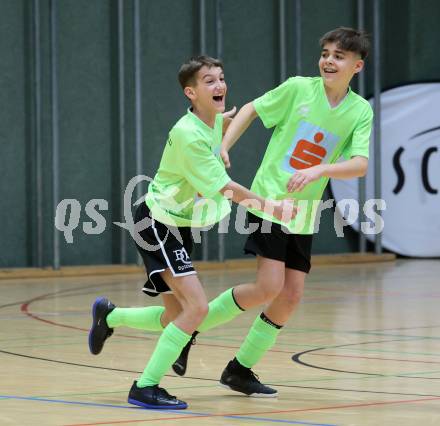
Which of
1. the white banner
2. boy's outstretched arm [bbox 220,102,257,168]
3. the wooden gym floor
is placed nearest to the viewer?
the wooden gym floor

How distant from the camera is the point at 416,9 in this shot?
16.1 metres

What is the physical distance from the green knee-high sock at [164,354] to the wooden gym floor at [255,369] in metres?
0.14

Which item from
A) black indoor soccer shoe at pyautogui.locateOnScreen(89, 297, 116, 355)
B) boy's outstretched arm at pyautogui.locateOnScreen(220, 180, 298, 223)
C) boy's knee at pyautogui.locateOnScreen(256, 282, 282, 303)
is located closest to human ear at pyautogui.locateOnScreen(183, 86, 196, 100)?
boy's outstretched arm at pyautogui.locateOnScreen(220, 180, 298, 223)

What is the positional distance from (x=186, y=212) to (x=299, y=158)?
2.09 feet

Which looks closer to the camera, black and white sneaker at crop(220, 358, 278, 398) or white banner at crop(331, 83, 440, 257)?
black and white sneaker at crop(220, 358, 278, 398)

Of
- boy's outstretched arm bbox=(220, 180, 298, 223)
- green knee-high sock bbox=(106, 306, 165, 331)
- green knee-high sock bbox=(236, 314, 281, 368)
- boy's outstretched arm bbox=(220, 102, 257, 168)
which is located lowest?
green knee-high sock bbox=(236, 314, 281, 368)

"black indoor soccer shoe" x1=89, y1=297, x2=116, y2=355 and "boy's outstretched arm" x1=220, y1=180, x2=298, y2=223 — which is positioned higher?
"boy's outstretched arm" x1=220, y1=180, x2=298, y2=223

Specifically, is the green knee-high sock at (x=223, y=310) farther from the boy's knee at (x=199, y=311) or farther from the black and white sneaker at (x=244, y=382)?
the boy's knee at (x=199, y=311)

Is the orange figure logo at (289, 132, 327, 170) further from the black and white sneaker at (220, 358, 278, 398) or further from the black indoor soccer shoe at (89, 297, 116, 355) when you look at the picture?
the black indoor soccer shoe at (89, 297, 116, 355)

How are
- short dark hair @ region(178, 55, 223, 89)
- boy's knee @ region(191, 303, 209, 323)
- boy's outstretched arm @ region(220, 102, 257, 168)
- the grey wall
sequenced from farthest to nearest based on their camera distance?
the grey wall
boy's outstretched arm @ region(220, 102, 257, 168)
short dark hair @ region(178, 55, 223, 89)
boy's knee @ region(191, 303, 209, 323)

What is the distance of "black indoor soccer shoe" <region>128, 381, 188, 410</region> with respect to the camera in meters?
4.62

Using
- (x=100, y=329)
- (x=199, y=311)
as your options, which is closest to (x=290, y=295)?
(x=199, y=311)

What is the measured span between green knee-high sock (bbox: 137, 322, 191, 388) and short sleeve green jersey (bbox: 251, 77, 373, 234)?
2.45ft

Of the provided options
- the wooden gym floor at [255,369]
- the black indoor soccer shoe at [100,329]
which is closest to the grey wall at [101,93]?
the wooden gym floor at [255,369]
